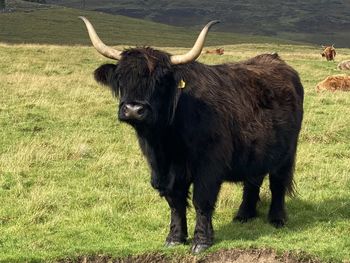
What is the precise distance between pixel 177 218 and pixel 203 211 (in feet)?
1.43

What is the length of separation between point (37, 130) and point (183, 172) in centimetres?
710

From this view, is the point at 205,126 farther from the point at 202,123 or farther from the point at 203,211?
the point at 203,211

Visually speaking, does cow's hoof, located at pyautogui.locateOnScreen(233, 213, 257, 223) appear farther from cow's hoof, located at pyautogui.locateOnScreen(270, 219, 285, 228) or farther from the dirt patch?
the dirt patch

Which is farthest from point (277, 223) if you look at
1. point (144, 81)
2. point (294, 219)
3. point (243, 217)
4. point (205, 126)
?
point (144, 81)

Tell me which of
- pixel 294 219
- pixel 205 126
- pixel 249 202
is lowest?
pixel 294 219

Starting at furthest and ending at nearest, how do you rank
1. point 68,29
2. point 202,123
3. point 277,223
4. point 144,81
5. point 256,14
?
point 256,14 → point 68,29 → point 277,223 → point 202,123 → point 144,81

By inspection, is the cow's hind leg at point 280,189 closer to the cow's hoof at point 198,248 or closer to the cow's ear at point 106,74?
the cow's hoof at point 198,248

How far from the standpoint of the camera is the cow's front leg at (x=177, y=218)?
6.47 m

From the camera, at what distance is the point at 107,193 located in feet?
27.1

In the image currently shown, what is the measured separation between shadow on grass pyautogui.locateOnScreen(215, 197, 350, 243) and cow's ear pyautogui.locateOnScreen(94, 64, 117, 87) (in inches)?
92.0

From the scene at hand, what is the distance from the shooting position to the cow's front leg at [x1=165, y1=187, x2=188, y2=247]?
647cm

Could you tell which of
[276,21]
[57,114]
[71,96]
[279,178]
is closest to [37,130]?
[57,114]

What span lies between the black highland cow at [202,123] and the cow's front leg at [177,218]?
1 cm

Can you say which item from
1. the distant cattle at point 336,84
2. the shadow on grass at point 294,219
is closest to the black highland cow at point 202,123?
the shadow on grass at point 294,219
